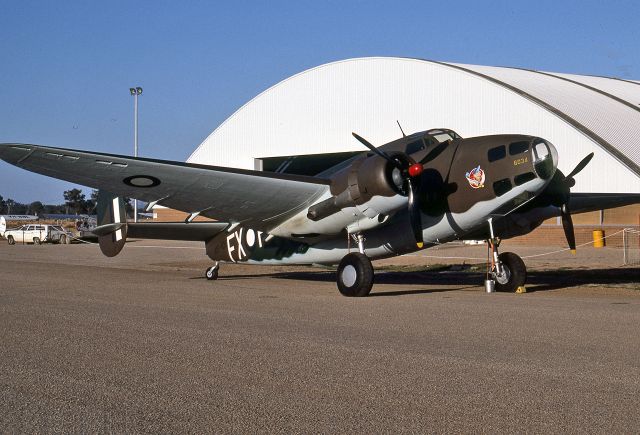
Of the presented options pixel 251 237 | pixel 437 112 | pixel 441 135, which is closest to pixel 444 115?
pixel 437 112

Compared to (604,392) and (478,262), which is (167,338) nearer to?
(604,392)

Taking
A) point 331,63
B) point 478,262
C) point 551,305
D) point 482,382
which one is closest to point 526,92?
point 331,63

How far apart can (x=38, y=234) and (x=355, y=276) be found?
49.6 metres

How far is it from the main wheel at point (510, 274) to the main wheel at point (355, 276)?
3.53 metres

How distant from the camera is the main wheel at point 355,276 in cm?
1627

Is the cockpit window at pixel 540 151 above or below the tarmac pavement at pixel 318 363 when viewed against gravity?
above

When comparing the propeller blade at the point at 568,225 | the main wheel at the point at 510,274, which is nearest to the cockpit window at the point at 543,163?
the propeller blade at the point at 568,225

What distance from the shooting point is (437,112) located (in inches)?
1821

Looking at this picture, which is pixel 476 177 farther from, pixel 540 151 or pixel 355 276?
pixel 355 276

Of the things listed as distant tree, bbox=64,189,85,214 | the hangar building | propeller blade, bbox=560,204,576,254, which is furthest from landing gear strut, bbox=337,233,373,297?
distant tree, bbox=64,189,85,214

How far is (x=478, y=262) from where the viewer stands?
29.5m

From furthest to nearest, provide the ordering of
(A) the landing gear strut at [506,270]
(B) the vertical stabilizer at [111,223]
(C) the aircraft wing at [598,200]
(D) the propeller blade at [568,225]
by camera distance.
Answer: (B) the vertical stabilizer at [111,223], (C) the aircraft wing at [598,200], (D) the propeller blade at [568,225], (A) the landing gear strut at [506,270]

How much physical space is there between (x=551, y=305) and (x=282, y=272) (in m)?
14.0

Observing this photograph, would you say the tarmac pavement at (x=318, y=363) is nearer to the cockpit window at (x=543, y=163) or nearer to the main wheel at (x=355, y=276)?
the main wheel at (x=355, y=276)
